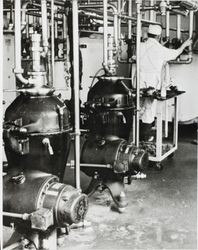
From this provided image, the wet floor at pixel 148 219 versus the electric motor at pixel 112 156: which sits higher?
the electric motor at pixel 112 156

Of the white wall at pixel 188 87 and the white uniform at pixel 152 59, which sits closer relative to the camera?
the white uniform at pixel 152 59

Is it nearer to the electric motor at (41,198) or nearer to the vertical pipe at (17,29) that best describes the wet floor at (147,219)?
the electric motor at (41,198)

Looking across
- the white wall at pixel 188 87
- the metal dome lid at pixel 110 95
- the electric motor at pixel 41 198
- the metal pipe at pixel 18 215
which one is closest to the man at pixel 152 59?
the white wall at pixel 188 87

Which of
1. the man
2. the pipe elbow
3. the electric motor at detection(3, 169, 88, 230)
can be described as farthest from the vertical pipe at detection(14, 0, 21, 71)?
the man

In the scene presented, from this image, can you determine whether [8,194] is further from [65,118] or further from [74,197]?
[65,118]

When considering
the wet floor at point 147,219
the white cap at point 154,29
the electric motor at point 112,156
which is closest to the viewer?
the wet floor at point 147,219

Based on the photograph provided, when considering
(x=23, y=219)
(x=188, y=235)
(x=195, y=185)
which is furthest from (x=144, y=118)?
(x=23, y=219)

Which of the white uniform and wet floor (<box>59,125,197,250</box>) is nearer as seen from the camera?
wet floor (<box>59,125,197,250</box>)

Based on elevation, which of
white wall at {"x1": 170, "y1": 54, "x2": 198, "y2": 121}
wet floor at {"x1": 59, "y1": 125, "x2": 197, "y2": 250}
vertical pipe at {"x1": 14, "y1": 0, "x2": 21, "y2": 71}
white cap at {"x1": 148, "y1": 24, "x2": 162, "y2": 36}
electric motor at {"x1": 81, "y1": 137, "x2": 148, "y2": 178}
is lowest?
wet floor at {"x1": 59, "y1": 125, "x2": 197, "y2": 250}

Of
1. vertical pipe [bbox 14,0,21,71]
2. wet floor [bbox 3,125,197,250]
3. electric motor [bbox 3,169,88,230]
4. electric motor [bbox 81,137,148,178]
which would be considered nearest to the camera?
vertical pipe [bbox 14,0,21,71]

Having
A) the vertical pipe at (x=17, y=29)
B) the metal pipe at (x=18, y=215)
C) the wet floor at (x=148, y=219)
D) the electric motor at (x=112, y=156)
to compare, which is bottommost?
the wet floor at (x=148, y=219)

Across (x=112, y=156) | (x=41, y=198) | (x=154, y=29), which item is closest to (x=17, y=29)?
(x=41, y=198)

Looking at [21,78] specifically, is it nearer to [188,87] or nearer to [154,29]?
[154,29]

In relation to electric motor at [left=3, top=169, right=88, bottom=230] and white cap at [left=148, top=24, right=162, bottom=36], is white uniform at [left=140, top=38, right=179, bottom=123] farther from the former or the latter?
electric motor at [left=3, top=169, right=88, bottom=230]
